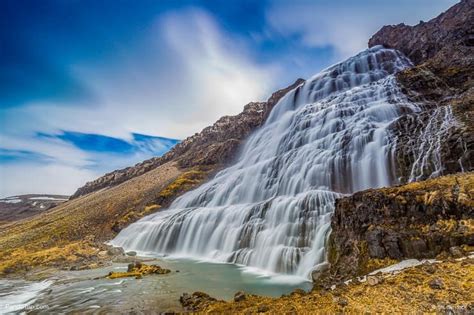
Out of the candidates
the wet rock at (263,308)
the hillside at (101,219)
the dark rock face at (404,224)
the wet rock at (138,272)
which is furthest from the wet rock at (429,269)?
the hillside at (101,219)

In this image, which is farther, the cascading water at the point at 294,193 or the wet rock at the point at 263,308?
the cascading water at the point at 294,193

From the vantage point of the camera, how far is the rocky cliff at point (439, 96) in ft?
65.0

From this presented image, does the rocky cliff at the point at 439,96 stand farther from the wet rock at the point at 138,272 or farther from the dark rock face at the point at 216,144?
the dark rock face at the point at 216,144

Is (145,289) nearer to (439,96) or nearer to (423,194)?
(423,194)

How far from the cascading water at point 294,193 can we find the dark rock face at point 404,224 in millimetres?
4113

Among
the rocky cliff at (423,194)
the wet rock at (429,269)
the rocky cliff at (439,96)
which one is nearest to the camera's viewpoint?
the wet rock at (429,269)

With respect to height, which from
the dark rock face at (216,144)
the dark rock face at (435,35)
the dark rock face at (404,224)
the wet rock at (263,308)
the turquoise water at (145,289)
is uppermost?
the dark rock face at (435,35)

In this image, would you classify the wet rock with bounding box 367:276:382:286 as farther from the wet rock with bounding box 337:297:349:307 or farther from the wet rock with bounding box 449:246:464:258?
the wet rock with bounding box 449:246:464:258

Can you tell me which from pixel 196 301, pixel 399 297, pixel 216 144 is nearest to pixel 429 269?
pixel 399 297

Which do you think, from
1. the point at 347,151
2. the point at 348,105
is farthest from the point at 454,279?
the point at 348,105

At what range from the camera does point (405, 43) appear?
6016 centimetres

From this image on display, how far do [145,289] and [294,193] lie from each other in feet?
51.3

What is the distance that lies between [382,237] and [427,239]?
1676 mm

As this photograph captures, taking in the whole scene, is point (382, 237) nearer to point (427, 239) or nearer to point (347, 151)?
point (427, 239)
